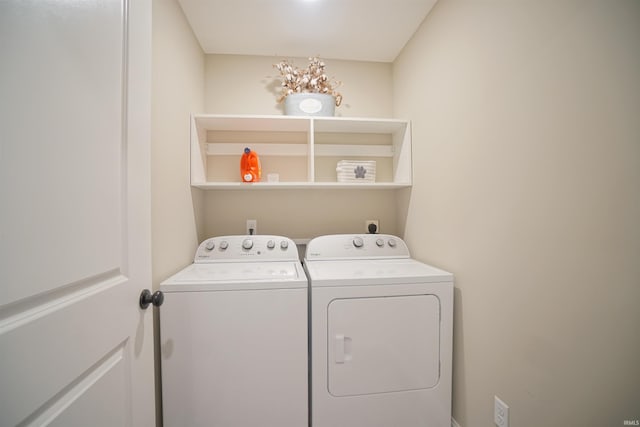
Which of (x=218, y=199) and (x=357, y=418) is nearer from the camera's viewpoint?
(x=357, y=418)

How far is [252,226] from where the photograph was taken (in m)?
1.93

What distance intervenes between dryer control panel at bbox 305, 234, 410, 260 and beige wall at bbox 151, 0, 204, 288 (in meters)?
0.81

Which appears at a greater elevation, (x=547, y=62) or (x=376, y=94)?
(x=376, y=94)

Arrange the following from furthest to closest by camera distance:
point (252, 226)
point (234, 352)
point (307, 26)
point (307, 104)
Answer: point (252, 226)
point (307, 104)
point (307, 26)
point (234, 352)

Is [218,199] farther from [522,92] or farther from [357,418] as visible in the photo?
[522,92]

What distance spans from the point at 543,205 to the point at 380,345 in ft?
3.02

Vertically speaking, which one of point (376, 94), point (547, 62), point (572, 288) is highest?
point (376, 94)

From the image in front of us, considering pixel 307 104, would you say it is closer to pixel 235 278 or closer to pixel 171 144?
pixel 171 144

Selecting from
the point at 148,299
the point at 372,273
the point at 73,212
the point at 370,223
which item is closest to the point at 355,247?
the point at 370,223

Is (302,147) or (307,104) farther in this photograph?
(302,147)

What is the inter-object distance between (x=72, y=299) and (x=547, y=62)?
1.58m

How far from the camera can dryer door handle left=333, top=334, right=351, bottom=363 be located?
47.1 inches

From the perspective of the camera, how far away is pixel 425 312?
4.12 ft

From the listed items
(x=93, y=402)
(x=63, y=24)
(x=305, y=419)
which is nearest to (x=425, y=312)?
(x=305, y=419)
